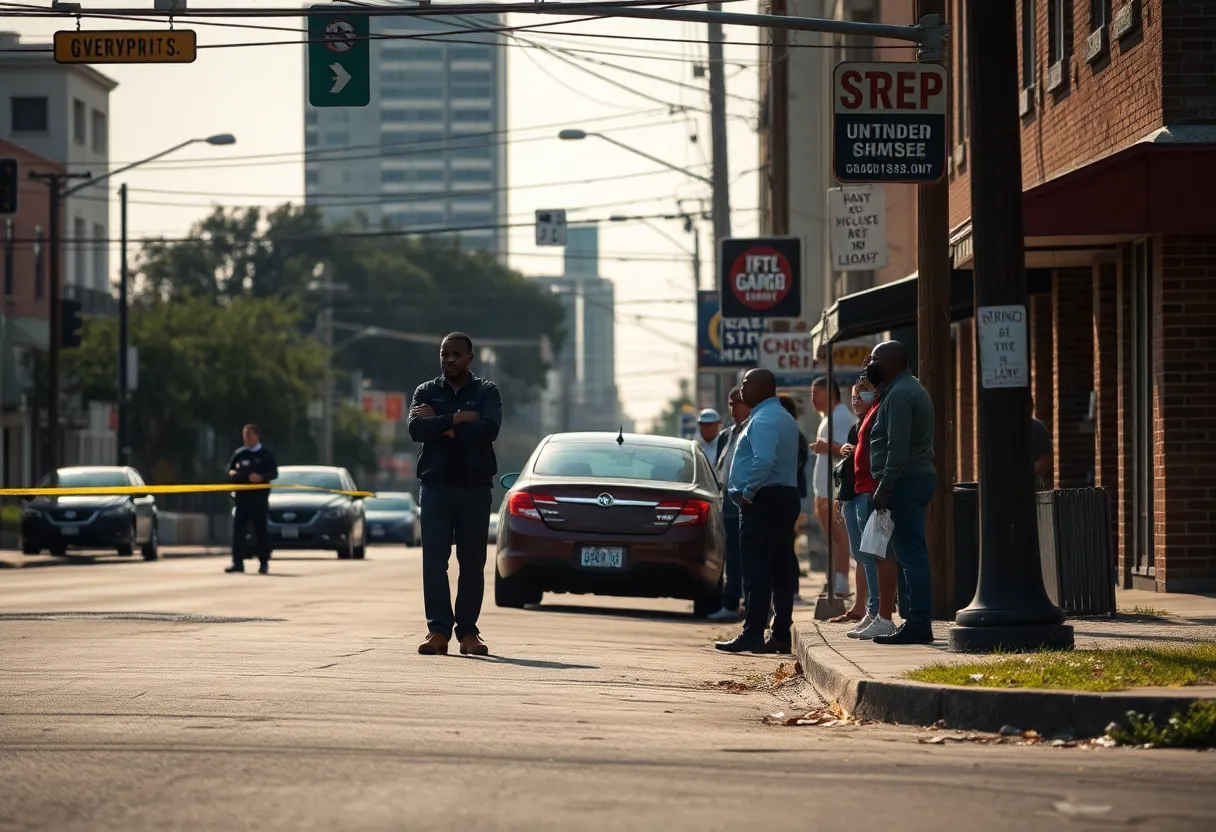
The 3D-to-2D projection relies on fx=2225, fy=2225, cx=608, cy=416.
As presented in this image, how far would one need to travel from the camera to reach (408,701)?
10.1 m

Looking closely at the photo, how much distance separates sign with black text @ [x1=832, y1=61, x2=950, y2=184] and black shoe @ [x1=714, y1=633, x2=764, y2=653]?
10.6 feet

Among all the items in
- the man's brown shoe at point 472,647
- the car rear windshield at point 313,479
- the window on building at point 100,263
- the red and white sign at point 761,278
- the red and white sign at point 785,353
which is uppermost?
the window on building at point 100,263

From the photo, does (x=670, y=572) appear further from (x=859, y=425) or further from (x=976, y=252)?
(x=976, y=252)

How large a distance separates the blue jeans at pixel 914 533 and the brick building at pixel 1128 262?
3207mm

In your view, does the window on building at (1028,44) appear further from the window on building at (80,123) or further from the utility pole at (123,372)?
the window on building at (80,123)

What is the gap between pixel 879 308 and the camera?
18344mm

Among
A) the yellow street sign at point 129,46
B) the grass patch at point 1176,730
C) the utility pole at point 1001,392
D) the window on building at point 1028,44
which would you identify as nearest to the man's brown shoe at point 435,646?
the utility pole at point 1001,392

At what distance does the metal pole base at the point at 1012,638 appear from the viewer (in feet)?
38.4

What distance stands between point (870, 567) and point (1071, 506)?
2.04 meters

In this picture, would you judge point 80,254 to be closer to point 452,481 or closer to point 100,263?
point 100,263

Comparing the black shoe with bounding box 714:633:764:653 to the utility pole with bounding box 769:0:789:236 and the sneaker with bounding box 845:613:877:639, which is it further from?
the utility pole with bounding box 769:0:789:236

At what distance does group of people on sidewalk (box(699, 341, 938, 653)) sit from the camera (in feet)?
41.6

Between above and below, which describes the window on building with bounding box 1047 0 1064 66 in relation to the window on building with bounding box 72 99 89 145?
below

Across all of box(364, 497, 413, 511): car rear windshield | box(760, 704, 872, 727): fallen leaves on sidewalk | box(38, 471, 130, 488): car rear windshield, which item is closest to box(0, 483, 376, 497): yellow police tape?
box(38, 471, 130, 488): car rear windshield
